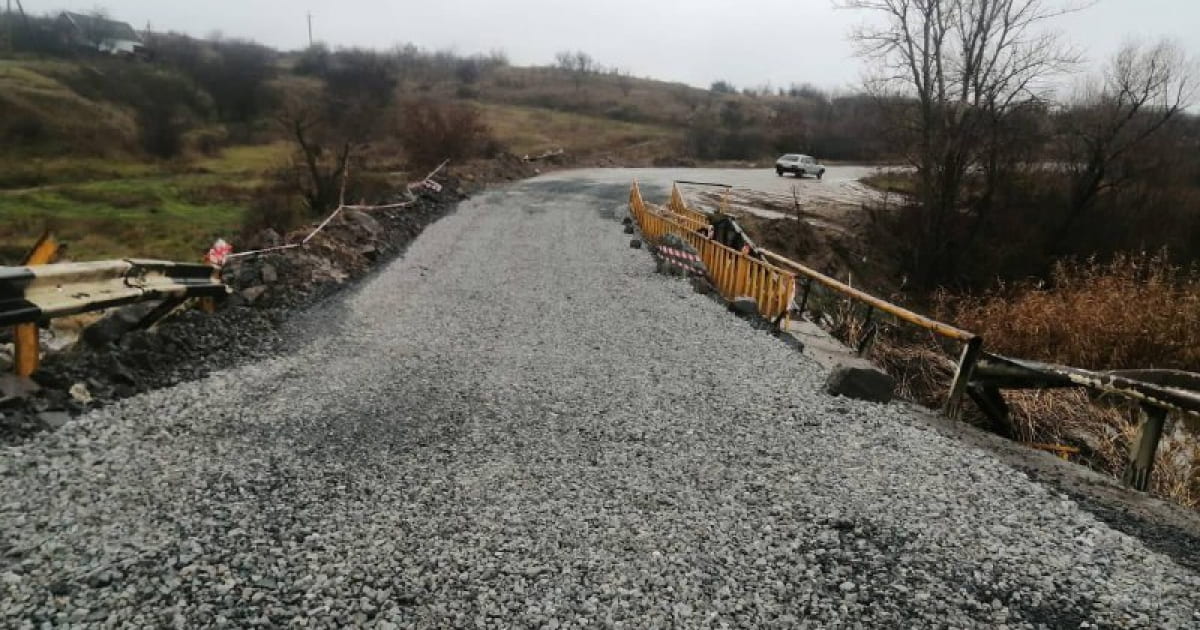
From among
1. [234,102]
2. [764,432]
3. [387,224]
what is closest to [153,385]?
[764,432]

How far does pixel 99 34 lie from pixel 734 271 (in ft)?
360

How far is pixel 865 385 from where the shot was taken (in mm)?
7375

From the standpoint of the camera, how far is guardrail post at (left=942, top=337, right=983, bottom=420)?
7305 mm

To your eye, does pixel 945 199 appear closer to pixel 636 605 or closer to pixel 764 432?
pixel 764 432

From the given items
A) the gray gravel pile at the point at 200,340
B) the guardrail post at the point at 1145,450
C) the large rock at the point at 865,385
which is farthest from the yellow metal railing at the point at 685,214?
the guardrail post at the point at 1145,450

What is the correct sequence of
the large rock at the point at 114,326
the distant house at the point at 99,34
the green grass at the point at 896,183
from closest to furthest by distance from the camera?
the large rock at the point at 114,326 → the green grass at the point at 896,183 → the distant house at the point at 99,34

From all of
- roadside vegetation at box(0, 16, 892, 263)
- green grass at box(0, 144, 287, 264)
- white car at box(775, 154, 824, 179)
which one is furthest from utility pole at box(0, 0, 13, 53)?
white car at box(775, 154, 824, 179)

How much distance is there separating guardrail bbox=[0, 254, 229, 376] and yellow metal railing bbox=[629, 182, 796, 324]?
7631 millimetres

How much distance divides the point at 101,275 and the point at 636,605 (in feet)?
20.7

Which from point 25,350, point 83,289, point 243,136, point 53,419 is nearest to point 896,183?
point 83,289

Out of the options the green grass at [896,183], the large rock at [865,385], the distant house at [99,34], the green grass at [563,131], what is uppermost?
the distant house at [99,34]

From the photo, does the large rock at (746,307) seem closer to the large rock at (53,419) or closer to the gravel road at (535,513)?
the gravel road at (535,513)

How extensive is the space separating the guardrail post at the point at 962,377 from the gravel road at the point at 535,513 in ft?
2.20

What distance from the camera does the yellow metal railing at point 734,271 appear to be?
1052cm
